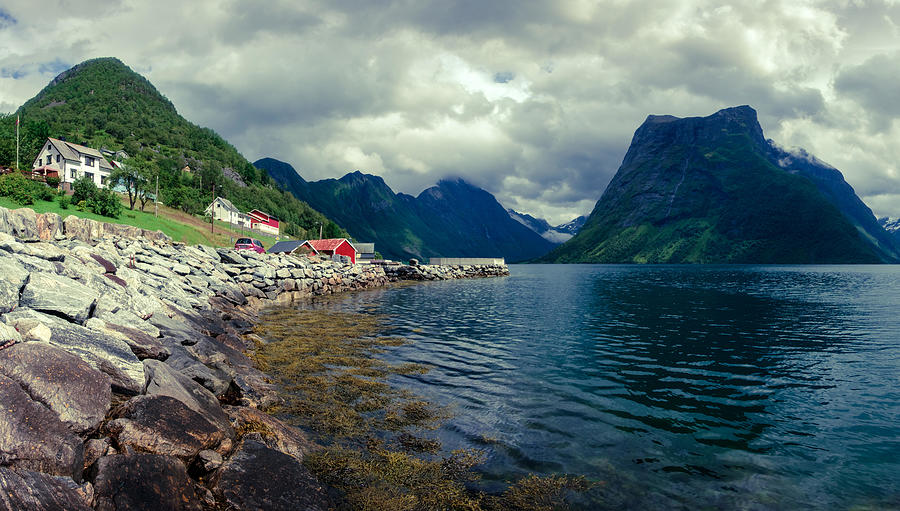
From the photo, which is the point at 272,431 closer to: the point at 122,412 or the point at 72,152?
the point at 122,412

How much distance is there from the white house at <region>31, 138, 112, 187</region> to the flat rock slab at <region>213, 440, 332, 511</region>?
5434 inches

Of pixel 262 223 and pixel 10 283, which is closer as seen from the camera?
pixel 10 283

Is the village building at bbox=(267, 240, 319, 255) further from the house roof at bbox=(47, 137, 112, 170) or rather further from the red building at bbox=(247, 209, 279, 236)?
the house roof at bbox=(47, 137, 112, 170)

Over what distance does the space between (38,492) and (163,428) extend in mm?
2614

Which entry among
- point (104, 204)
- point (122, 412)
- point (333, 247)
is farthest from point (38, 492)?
point (333, 247)

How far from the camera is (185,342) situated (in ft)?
53.1

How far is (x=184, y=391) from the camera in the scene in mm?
10977

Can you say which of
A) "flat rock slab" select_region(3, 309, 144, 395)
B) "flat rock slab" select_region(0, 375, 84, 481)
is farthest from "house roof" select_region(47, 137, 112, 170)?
"flat rock slab" select_region(0, 375, 84, 481)

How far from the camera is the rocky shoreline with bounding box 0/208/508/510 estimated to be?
6.93 metres

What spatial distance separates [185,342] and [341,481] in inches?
389

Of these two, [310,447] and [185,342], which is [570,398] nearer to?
[310,447]

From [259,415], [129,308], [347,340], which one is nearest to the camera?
[259,415]

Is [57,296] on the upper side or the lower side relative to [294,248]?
lower

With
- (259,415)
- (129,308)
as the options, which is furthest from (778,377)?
(129,308)
